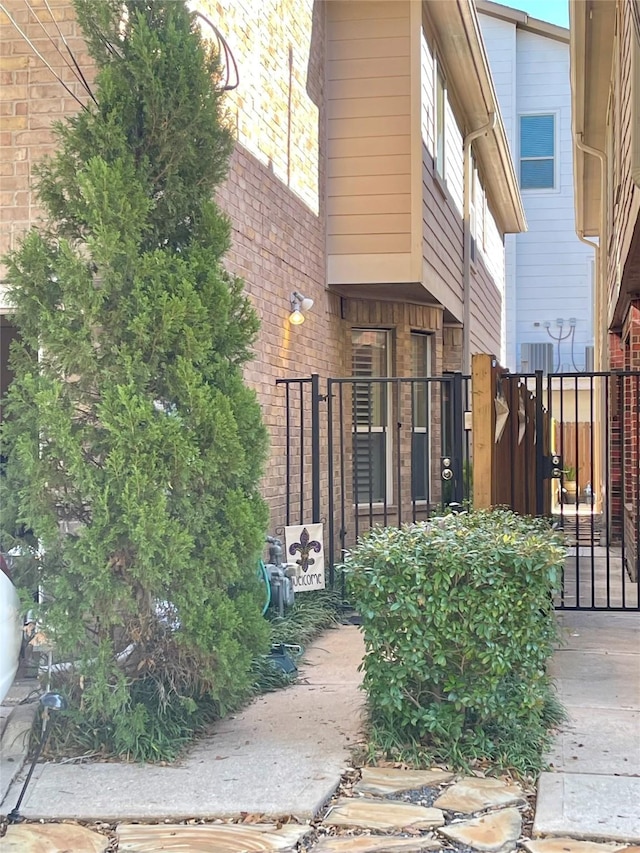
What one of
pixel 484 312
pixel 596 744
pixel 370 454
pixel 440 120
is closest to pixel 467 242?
pixel 440 120

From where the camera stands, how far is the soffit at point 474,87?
9500 mm

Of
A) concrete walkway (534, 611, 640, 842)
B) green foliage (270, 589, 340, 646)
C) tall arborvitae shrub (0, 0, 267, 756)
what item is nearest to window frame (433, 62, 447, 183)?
green foliage (270, 589, 340, 646)

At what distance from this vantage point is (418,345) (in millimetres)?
10438

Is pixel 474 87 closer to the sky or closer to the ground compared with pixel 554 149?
closer to the ground

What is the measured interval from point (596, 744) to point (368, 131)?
6.57 m

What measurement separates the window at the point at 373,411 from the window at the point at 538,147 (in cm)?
A: 1016

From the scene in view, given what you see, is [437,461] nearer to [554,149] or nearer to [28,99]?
[28,99]

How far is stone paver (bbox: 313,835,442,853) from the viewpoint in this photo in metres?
3.04

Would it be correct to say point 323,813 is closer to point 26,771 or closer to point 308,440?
point 26,771

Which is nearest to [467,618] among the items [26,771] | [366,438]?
[26,771]

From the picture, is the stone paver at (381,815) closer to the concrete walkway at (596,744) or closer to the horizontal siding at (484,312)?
the concrete walkway at (596,744)

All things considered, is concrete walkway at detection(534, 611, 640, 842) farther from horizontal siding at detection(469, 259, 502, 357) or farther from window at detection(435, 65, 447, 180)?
horizontal siding at detection(469, 259, 502, 357)

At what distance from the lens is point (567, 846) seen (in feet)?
9.89

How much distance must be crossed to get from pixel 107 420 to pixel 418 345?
7.07m
